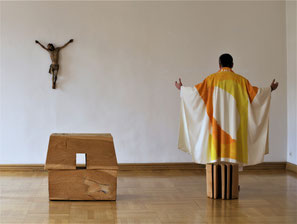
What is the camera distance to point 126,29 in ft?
22.2

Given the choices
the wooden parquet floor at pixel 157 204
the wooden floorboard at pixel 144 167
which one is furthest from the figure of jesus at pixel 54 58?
the wooden parquet floor at pixel 157 204

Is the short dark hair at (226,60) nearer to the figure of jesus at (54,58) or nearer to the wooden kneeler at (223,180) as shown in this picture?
the wooden kneeler at (223,180)

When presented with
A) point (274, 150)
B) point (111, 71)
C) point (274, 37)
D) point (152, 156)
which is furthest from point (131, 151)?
point (274, 37)

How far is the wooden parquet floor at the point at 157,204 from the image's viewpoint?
3.98 meters

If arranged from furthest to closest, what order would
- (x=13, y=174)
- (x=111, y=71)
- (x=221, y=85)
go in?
(x=111, y=71), (x=13, y=174), (x=221, y=85)

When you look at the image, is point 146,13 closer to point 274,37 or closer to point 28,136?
point 274,37

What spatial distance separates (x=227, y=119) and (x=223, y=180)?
2.07 feet

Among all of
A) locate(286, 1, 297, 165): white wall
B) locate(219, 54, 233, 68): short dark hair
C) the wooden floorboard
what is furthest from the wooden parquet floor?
locate(219, 54, 233, 68): short dark hair

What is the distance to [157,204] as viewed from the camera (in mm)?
4531

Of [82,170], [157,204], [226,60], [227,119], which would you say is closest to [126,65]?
[226,60]

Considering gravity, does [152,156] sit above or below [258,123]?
below

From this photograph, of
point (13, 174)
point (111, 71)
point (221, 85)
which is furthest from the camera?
point (111, 71)

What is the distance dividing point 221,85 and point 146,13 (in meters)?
2.40

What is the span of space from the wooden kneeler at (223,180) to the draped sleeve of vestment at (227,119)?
76mm
